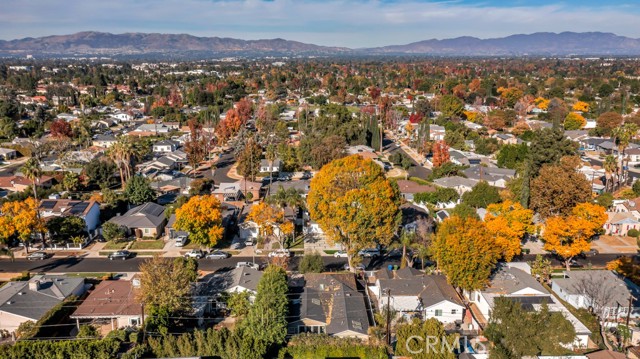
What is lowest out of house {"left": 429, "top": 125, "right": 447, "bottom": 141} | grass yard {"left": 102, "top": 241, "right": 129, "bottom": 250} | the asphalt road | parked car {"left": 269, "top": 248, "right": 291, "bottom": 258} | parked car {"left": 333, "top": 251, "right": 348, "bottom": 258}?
the asphalt road

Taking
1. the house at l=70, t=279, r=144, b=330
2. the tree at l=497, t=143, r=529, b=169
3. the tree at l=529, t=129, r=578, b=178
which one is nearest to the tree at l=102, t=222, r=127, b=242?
the house at l=70, t=279, r=144, b=330

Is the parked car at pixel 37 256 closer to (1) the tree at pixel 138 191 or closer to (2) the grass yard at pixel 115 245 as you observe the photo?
(2) the grass yard at pixel 115 245

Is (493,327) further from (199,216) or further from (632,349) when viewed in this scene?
(199,216)

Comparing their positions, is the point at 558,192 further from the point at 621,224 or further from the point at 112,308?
the point at 112,308

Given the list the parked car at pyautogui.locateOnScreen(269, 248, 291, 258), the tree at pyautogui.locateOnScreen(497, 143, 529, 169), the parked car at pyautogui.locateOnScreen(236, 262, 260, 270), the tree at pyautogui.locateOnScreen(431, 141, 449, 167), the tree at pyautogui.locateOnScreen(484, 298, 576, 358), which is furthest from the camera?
the tree at pyautogui.locateOnScreen(431, 141, 449, 167)

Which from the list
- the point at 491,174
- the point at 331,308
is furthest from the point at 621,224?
the point at 331,308

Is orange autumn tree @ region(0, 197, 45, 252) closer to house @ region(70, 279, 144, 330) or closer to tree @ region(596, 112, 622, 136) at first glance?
house @ region(70, 279, 144, 330)

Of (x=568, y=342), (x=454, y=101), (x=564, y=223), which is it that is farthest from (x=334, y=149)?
(x=454, y=101)

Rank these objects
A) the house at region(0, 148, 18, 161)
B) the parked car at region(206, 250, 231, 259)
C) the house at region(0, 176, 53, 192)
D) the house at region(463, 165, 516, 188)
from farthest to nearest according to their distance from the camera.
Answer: the house at region(0, 148, 18, 161), the house at region(463, 165, 516, 188), the house at region(0, 176, 53, 192), the parked car at region(206, 250, 231, 259)

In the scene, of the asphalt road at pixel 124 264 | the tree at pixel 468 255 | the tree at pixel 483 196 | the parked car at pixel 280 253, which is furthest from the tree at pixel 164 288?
the tree at pixel 483 196
